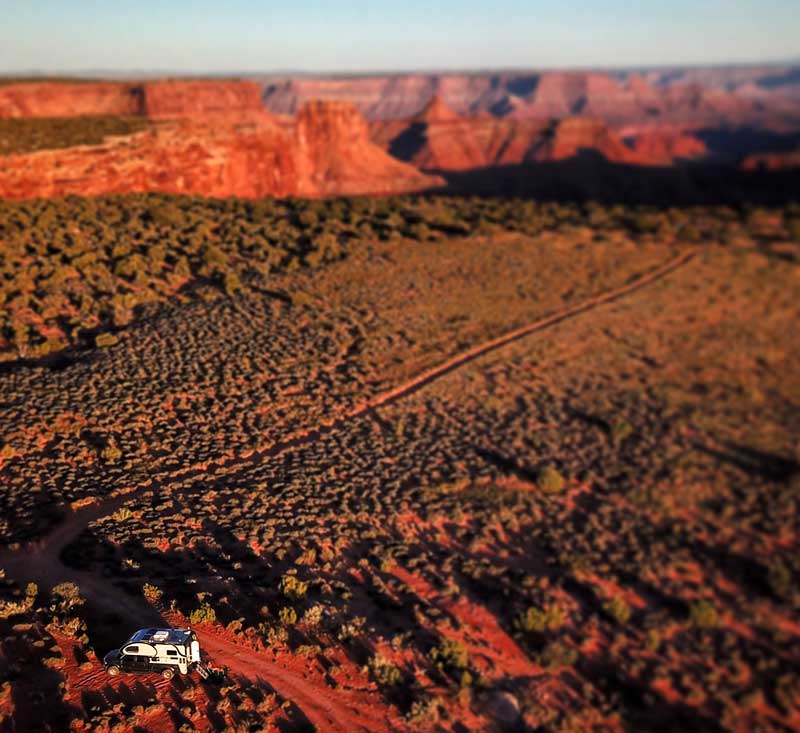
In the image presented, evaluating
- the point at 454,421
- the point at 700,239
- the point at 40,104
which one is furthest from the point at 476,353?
the point at 40,104

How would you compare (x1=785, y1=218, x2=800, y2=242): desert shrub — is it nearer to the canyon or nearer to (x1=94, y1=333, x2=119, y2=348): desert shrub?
the canyon

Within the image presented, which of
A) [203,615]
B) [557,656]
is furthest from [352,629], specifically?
[557,656]

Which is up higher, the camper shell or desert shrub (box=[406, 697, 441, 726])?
the camper shell

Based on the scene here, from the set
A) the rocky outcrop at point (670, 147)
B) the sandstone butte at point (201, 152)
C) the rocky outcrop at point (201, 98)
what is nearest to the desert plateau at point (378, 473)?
the sandstone butte at point (201, 152)

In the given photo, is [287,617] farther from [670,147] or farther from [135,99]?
[670,147]

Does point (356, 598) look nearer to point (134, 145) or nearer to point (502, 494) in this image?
point (502, 494)

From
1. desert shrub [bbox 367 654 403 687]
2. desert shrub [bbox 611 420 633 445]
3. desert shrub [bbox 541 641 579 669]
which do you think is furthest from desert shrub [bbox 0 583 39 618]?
desert shrub [bbox 611 420 633 445]

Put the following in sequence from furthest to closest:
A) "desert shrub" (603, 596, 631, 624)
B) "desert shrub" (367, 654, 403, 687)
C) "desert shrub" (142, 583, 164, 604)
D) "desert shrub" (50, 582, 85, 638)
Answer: "desert shrub" (603, 596, 631, 624)
"desert shrub" (142, 583, 164, 604)
"desert shrub" (367, 654, 403, 687)
"desert shrub" (50, 582, 85, 638)
